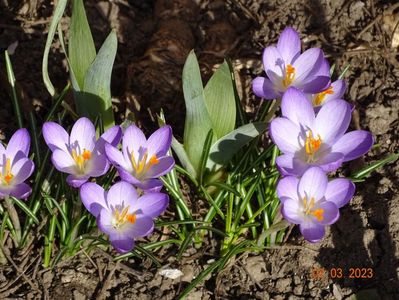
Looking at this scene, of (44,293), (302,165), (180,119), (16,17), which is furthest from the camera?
(16,17)

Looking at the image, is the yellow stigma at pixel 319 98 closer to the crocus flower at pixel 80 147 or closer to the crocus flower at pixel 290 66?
the crocus flower at pixel 290 66

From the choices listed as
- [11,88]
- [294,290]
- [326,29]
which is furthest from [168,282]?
[326,29]

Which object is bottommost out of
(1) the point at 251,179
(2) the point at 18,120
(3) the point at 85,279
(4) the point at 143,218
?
(3) the point at 85,279

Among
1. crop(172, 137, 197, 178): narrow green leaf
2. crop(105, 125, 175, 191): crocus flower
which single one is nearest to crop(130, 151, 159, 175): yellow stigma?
crop(105, 125, 175, 191): crocus flower

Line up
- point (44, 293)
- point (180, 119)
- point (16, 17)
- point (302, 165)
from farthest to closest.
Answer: point (16, 17), point (180, 119), point (44, 293), point (302, 165)

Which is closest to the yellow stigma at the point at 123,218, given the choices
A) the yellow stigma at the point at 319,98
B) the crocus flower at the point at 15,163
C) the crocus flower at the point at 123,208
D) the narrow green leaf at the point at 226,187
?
the crocus flower at the point at 123,208

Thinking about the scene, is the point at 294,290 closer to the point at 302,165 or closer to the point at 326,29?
the point at 302,165

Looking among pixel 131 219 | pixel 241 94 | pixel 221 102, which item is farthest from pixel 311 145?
pixel 241 94
